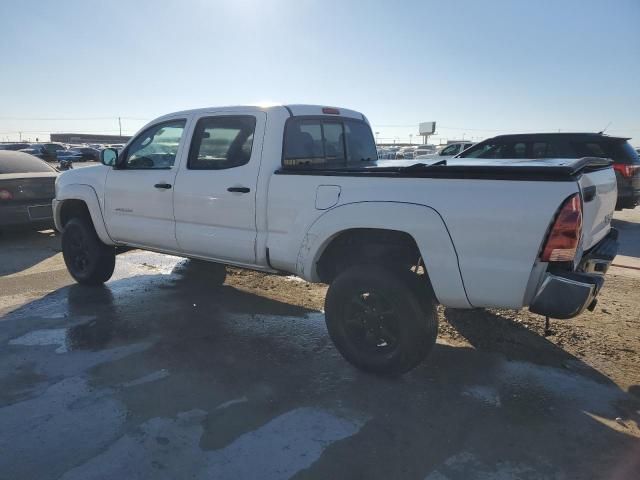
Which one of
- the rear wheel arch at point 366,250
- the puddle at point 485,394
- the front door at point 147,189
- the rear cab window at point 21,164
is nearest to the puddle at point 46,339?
the front door at point 147,189

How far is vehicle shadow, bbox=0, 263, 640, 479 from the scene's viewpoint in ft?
8.73

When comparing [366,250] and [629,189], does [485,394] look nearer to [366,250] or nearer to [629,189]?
[366,250]

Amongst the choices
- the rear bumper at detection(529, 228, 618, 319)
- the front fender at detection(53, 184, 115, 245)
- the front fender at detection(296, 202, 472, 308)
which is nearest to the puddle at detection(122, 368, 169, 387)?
the front fender at detection(296, 202, 472, 308)

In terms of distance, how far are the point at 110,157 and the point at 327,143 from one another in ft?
8.02

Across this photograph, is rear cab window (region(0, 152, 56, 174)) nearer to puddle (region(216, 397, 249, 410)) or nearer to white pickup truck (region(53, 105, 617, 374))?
white pickup truck (region(53, 105, 617, 374))

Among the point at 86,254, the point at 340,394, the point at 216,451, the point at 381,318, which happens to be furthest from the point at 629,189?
the point at 216,451

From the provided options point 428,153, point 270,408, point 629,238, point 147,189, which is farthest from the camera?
point 428,153

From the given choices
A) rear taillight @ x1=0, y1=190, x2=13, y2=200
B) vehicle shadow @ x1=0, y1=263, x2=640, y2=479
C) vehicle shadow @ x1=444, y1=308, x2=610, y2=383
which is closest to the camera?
vehicle shadow @ x1=0, y1=263, x2=640, y2=479

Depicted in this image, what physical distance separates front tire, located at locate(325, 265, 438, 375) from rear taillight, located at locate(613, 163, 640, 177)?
843cm

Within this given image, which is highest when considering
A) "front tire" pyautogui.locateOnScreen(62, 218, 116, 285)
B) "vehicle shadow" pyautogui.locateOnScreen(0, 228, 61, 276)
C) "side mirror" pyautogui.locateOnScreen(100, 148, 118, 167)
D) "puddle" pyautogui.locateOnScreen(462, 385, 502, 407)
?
"side mirror" pyautogui.locateOnScreen(100, 148, 118, 167)

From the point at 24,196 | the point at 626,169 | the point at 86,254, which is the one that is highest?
the point at 626,169

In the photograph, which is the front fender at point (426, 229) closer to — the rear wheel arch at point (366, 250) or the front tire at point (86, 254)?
the rear wheel arch at point (366, 250)

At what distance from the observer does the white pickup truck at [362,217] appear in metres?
2.88

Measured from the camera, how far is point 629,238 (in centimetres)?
908
